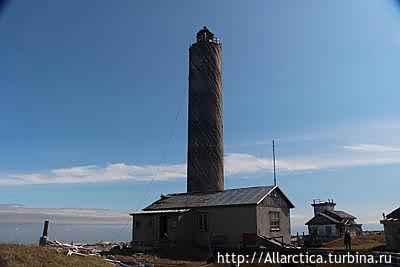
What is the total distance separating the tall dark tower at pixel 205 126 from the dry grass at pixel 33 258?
1151 inches

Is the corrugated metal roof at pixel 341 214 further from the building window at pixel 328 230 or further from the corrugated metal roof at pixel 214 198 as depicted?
the corrugated metal roof at pixel 214 198

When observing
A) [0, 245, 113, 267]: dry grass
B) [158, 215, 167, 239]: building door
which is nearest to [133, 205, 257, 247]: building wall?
[158, 215, 167, 239]: building door

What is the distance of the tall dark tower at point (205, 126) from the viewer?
164 ft

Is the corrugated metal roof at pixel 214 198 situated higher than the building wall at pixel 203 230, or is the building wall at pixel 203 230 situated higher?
the corrugated metal roof at pixel 214 198

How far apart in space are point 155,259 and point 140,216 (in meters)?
11.4

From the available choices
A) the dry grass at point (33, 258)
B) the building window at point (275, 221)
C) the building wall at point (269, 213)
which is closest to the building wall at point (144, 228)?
the building wall at point (269, 213)

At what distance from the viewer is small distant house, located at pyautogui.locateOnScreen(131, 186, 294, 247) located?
117ft

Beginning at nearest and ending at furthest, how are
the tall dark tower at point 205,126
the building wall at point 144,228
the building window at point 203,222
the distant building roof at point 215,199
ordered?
the distant building roof at point 215,199
the building window at point 203,222
the building wall at point 144,228
the tall dark tower at point 205,126

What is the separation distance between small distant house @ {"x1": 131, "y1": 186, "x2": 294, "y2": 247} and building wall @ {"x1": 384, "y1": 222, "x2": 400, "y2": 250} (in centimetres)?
917

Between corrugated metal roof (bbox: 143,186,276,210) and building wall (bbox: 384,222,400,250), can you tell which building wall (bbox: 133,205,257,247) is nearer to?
corrugated metal roof (bbox: 143,186,276,210)

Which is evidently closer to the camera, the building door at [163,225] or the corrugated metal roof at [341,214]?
the building door at [163,225]

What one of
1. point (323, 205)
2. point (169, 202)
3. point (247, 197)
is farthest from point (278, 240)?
point (323, 205)

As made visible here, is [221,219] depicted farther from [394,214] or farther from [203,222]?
[394,214]

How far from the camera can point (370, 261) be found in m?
21.2
